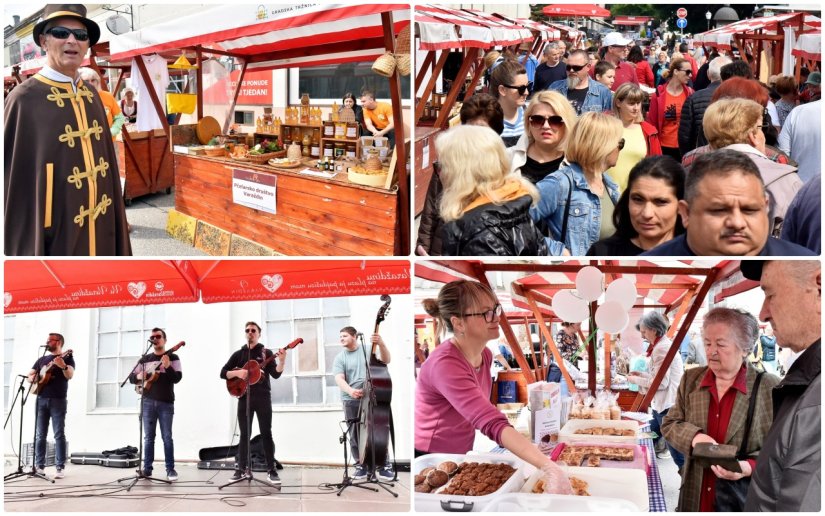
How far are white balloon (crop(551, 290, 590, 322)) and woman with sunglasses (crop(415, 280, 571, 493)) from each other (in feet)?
1.60

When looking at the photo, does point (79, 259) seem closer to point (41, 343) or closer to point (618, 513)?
point (41, 343)

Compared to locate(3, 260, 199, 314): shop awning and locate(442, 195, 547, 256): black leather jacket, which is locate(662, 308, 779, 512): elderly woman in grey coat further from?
locate(3, 260, 199, 314): shop awning

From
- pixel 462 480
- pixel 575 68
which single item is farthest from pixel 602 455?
pixel 575 68

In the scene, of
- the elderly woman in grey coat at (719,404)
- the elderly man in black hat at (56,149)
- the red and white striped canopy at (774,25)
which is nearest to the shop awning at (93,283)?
the elderly man in black hat at (56,149)

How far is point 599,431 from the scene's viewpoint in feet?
10.3

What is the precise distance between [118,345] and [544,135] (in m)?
3.21

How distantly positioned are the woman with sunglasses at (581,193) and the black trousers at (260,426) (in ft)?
7.90

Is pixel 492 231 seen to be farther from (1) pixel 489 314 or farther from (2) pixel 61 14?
(2) pixel 61 14

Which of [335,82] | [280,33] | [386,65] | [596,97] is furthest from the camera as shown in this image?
[335,82]

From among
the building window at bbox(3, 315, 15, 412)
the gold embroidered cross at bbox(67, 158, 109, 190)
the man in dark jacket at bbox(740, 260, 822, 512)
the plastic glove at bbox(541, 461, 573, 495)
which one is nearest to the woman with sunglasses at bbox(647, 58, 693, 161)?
the man in dark jacket at bbox(740, 260, 822, 512)

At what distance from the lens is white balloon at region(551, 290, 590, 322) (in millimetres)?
3102

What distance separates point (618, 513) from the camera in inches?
93.5

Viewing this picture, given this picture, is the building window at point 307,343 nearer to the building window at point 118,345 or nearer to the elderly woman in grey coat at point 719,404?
the building window at point 118,345

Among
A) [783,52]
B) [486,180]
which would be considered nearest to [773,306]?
[486,180]
